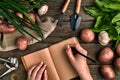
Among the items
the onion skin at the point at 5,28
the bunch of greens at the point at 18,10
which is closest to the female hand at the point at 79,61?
the bunch of greens at the point at 18,10

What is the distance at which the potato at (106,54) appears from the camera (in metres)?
1.32

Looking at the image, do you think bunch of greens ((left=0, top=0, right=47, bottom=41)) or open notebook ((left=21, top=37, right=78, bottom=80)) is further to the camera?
open notebook ((left=21, top=37, right=78, bottom=80))

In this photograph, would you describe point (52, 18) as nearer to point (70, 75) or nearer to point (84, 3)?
point (84, 3)

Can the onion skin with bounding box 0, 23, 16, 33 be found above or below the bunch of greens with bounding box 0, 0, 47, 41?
below

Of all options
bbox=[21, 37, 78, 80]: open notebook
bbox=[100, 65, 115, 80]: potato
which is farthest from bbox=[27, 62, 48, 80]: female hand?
bbox=[100, 65, 115, 80]: potato

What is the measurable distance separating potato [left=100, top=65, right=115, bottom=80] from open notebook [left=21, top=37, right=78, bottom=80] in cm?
12

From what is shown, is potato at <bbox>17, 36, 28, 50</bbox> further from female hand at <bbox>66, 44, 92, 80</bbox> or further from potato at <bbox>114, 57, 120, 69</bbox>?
potato at <bbox>114, 57, 120, 69</bbox>

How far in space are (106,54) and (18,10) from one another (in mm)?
407

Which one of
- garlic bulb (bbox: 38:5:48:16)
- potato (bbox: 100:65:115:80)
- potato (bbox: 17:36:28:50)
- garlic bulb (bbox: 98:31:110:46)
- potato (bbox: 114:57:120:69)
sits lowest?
potato (bbox: 100:65:115:80)

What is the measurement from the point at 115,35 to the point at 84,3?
20 centimetres

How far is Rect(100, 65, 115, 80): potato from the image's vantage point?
1.32 meters

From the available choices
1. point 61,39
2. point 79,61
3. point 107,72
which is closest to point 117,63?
point 107,72

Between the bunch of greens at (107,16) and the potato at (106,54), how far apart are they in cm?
5

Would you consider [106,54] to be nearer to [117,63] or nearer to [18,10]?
[117,63]
